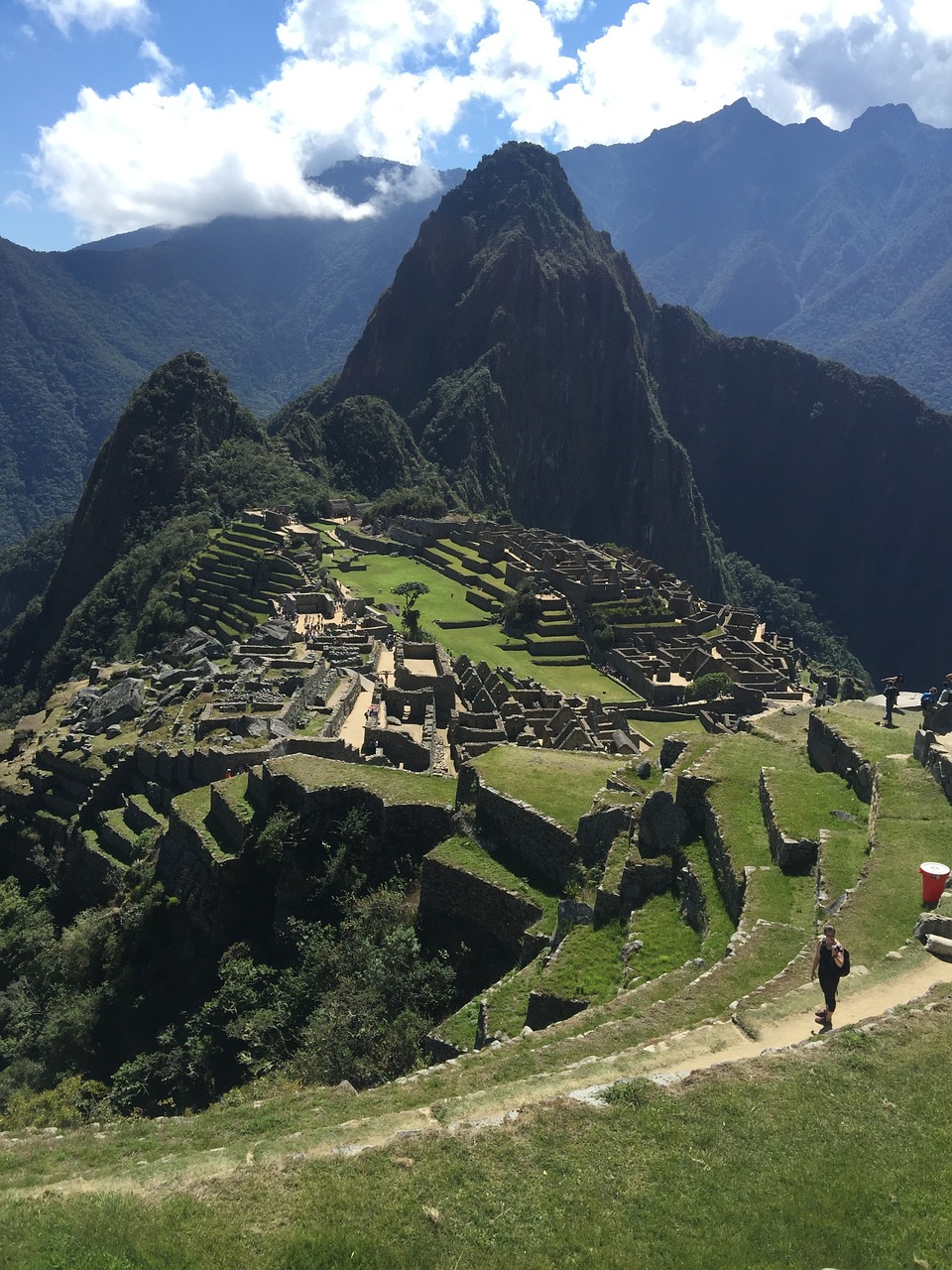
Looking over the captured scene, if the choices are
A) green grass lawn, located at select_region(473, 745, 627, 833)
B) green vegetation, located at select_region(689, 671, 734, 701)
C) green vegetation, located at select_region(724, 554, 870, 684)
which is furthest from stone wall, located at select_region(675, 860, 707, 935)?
green vegetation, located at select_region(724, 554, 870, 684)

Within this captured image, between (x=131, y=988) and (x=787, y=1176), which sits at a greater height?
(x=787, y=1176)

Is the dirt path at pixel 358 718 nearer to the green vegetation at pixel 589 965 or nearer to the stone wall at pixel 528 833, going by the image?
the stone wall at pixel 528 833

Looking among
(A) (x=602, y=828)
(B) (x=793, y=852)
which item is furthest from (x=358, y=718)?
(B) (x=793, y=852)

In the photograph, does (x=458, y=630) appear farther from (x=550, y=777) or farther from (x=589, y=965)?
(x=589, y=965)

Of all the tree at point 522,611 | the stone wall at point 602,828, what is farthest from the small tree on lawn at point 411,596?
the stone wall at point 602,828

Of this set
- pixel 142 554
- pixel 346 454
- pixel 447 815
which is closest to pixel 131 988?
pixel 447 815

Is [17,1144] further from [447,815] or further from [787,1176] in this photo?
[447,815]
